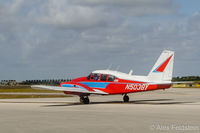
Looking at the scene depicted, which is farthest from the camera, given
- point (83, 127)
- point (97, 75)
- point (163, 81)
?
point (97, 75)

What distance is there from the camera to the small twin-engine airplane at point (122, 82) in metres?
24.6

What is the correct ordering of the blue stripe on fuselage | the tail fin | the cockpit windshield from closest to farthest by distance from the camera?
the tail fin
the cockpit windshield
the blue stripe on fuselage

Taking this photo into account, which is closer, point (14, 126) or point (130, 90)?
point (14, 126)

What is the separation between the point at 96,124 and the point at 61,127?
1.46 metres

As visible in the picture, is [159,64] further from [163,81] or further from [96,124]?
[96,124]

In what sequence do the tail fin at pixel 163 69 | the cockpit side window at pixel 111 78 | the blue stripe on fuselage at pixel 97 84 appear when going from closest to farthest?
the tail fin at pixel 163 69
the cockpit side window at pixel 111 78
the blue stripe on fuselage at pixel 97 84

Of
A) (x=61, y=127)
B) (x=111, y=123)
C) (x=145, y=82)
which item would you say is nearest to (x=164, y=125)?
(x=111, y=123)

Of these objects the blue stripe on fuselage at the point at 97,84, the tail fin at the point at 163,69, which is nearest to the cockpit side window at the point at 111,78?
the blue stripe on fuselage at the point at 97,84

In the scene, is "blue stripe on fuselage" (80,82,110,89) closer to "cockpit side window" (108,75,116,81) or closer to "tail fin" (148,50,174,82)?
"cockpit side window" (108,75,116,81)

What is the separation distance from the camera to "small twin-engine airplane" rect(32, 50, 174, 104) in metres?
24.6

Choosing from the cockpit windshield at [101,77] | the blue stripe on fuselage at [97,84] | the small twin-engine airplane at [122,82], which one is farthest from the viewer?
the blue stripe on fuselage at [97,84]

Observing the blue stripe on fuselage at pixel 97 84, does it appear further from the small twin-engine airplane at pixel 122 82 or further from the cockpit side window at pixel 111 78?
the cockpit side window at pixel 111 78

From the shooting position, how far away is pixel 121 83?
25.5 meters

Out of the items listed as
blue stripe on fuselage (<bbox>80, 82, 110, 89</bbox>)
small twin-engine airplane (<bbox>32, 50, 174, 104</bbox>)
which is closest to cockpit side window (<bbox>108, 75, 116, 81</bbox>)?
small twin-engine airplane (<bbox>32, 50, 174, 104</bbox>)
